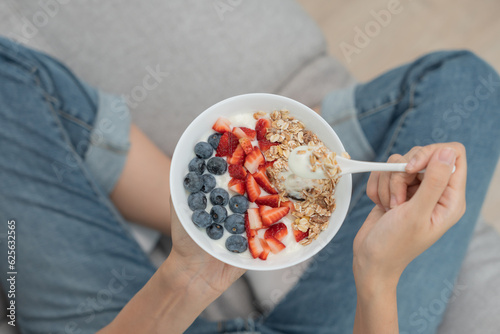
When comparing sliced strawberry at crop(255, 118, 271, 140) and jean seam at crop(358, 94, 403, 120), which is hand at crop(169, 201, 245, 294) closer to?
sliced strawberry at crop(255, 118, 271, 140)

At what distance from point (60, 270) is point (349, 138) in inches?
32.5

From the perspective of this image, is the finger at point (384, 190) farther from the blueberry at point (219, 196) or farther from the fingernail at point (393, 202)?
the blueberry at point (219, 196)

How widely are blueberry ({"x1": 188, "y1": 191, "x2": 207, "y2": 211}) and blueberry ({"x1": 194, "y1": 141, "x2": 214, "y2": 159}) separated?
0.07 m

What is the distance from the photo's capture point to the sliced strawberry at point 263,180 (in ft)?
2.20

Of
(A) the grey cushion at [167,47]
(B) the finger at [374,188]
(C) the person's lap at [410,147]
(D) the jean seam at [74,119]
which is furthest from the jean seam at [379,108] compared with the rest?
(D) the jean seam at [74,119]

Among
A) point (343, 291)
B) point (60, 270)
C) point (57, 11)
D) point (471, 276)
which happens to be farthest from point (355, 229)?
point (57, 11)

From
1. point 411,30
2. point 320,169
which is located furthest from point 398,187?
point 411,30

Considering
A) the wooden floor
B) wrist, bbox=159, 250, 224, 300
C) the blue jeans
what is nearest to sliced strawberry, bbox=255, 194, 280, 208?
wrist, bbox=159, 250, 224, 300

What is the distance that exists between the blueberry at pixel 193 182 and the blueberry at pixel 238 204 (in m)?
0.06

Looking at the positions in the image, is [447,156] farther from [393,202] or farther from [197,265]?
[197,265]

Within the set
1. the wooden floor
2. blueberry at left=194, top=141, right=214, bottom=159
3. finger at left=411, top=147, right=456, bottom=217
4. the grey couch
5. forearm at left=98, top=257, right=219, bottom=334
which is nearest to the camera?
finger at left=411, top=147, right=456, bottom=217

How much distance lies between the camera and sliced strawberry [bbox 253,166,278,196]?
67 cm

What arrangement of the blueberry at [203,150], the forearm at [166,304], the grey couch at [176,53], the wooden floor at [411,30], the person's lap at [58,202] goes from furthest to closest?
1. the wooden floor at [411,30]
2. the grey couch at [176,53]
3. the person's lap at [58,202]
4. the forearm at [166,304]
5. the blueberry at [203,150]

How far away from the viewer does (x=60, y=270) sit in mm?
976
